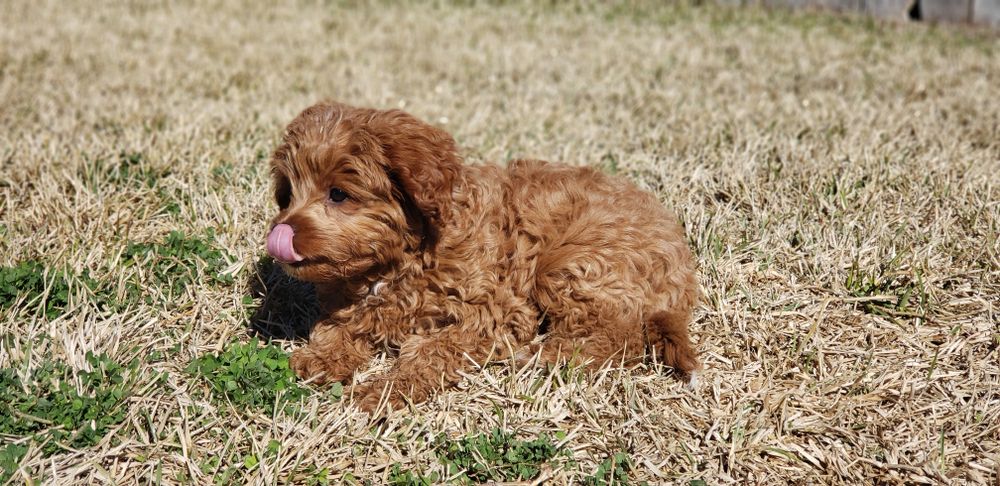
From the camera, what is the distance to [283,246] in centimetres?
273

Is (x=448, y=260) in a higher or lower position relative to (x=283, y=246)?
lower

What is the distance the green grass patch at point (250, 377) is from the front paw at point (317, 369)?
0.04 metres

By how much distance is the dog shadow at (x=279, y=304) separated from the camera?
3549mm

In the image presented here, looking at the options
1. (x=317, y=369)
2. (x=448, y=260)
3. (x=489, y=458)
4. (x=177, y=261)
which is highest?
(x=448, y=260)

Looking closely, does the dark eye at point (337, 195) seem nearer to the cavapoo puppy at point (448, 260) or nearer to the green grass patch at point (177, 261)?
the cavapoo puppy at point (448, 260)

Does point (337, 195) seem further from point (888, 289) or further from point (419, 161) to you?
point (888, 289)

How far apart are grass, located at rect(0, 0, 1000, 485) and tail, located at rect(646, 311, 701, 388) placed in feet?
0.23

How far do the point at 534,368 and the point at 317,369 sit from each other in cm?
90

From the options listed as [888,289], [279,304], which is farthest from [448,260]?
[888,289]

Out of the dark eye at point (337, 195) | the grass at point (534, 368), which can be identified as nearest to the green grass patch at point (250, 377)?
the grass at point (534, 368)

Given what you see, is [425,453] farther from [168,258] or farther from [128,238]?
[128,238]

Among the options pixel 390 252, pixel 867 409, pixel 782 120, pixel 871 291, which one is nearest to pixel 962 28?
pixel 782 120

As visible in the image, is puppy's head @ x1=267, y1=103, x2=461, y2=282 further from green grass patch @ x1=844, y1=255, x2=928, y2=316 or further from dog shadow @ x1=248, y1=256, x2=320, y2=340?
green grass patch @ x1=844, y1=255, x2=928, y2=316

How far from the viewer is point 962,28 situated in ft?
34.8
